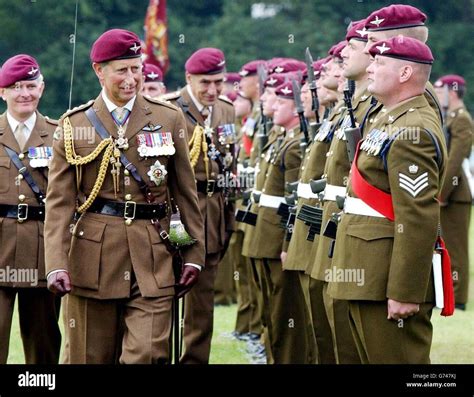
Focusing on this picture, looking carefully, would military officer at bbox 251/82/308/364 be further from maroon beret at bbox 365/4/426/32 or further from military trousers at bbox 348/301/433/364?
military trousers at bbox 348/301/433/364

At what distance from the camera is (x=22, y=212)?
25.8 feet

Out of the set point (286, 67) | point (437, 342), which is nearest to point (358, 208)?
point (286, 67)

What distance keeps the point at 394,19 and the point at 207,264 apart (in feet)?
9.22

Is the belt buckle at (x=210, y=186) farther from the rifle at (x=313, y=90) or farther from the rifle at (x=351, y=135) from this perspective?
the rifle at (x=351, y=135)

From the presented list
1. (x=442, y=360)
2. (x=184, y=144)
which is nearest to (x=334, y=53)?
(x=184, y=144)

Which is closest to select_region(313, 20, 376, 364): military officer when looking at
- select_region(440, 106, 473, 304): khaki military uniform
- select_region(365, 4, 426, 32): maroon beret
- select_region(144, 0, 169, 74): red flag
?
select_region(365, 4, 426, 32): maroon beret

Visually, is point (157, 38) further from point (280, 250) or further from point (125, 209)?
point (125, 209)

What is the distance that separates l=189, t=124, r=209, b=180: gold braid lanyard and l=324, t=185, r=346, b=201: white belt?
1879 millimetres

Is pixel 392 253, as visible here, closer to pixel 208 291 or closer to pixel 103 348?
pixel 103 348

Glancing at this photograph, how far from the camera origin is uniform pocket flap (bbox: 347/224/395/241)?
6141 millimetres

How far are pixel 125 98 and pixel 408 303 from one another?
1881 mm

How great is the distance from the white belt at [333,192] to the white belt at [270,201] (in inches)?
82.6

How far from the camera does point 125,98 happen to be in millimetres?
6805

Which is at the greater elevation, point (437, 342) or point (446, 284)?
point (446, 284)
